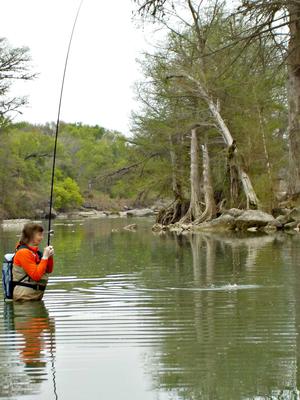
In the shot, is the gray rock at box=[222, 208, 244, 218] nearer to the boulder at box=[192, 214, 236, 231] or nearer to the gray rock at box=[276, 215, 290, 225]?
the boulder at box=[192, 214, 236, 231]

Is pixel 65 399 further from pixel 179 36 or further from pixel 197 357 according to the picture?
pixel 179 36

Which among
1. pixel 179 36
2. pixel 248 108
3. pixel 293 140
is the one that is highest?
pixel 179 36

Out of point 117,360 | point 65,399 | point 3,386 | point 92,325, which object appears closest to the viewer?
point 65,399

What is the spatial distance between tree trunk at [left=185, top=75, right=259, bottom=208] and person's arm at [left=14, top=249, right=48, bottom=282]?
2507 centimetres

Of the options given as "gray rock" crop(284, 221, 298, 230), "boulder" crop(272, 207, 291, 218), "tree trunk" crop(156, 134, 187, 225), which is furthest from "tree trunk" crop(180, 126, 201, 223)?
"gray rock" crop(284, 221, 298, 230)

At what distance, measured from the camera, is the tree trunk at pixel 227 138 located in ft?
115

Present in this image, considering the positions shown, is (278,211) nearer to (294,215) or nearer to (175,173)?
(294,215)

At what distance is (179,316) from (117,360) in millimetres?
2421

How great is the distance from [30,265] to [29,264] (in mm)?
24

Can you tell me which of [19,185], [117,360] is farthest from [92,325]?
[19,185]

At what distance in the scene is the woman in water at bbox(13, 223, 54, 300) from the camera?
34.0ft

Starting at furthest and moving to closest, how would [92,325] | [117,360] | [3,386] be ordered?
[92,325], [117,360], [3,386]

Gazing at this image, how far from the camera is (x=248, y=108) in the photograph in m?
→ 39.2

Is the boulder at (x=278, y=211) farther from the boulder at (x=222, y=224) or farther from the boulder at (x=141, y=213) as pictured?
the boulder at (x=141, y=213)
